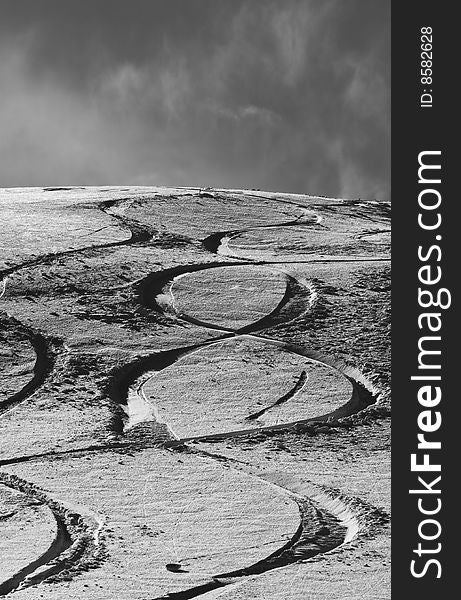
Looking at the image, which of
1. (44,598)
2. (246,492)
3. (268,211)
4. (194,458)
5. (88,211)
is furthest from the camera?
(268,211)

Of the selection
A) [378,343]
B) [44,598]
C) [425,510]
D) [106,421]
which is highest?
[378,343]

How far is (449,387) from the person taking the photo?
2.58 meters

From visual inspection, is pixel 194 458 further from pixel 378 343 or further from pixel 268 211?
pixel 268 211

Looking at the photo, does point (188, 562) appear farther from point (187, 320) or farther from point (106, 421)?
point (187, 320)

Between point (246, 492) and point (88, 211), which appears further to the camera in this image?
point (88, 211)

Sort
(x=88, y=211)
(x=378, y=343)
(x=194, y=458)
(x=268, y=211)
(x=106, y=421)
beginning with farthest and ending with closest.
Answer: (x=268, y=211) → (x=88, y=211) → (x=378, y=343) → (x=106, y=421) → (x=194, y=458)

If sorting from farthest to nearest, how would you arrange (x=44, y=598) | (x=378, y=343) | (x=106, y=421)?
(x=378, y=343), (x=106, y=421), (x=44, y=598)

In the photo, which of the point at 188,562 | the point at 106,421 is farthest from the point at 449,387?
the point at 106,421

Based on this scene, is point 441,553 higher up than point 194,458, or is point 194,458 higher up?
point 194,458

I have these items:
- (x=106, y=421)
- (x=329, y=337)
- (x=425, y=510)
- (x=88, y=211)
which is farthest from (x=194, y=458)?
(x=88, y=211)

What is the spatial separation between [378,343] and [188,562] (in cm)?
179

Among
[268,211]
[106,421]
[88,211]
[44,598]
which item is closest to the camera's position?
[44,598]

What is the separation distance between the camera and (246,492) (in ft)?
8.40

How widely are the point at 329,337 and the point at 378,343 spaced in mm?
210
